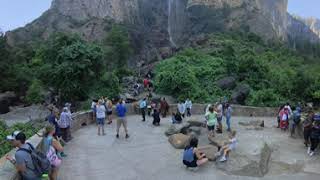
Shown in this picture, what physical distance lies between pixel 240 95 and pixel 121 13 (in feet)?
269

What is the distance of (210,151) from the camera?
513 inches

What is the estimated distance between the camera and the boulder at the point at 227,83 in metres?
38.4

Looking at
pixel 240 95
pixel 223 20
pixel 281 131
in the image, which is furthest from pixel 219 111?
pixel 223 20

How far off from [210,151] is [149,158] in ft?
5.97

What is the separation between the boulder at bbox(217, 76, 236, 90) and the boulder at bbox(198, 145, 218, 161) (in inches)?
1000

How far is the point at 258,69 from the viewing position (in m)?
40.8

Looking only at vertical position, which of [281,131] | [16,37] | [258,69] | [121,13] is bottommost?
[281,131]

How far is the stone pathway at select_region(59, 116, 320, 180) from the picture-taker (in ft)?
37.9

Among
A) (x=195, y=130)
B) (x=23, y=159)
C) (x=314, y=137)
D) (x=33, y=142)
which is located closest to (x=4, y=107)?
(x=195, y=130)

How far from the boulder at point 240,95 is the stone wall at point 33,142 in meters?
17.2

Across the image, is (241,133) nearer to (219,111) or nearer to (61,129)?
(219,111)

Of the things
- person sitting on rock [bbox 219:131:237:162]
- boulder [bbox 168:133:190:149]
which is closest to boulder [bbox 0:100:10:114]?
boulder [bbox 168:133:190:149]

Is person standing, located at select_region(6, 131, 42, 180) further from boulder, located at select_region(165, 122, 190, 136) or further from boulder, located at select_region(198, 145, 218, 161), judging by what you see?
boulder, located at select_region(165, 122, 190, 136)

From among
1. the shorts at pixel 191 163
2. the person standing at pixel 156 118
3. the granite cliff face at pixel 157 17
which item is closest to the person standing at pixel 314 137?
the shorts at pixel 191 163
